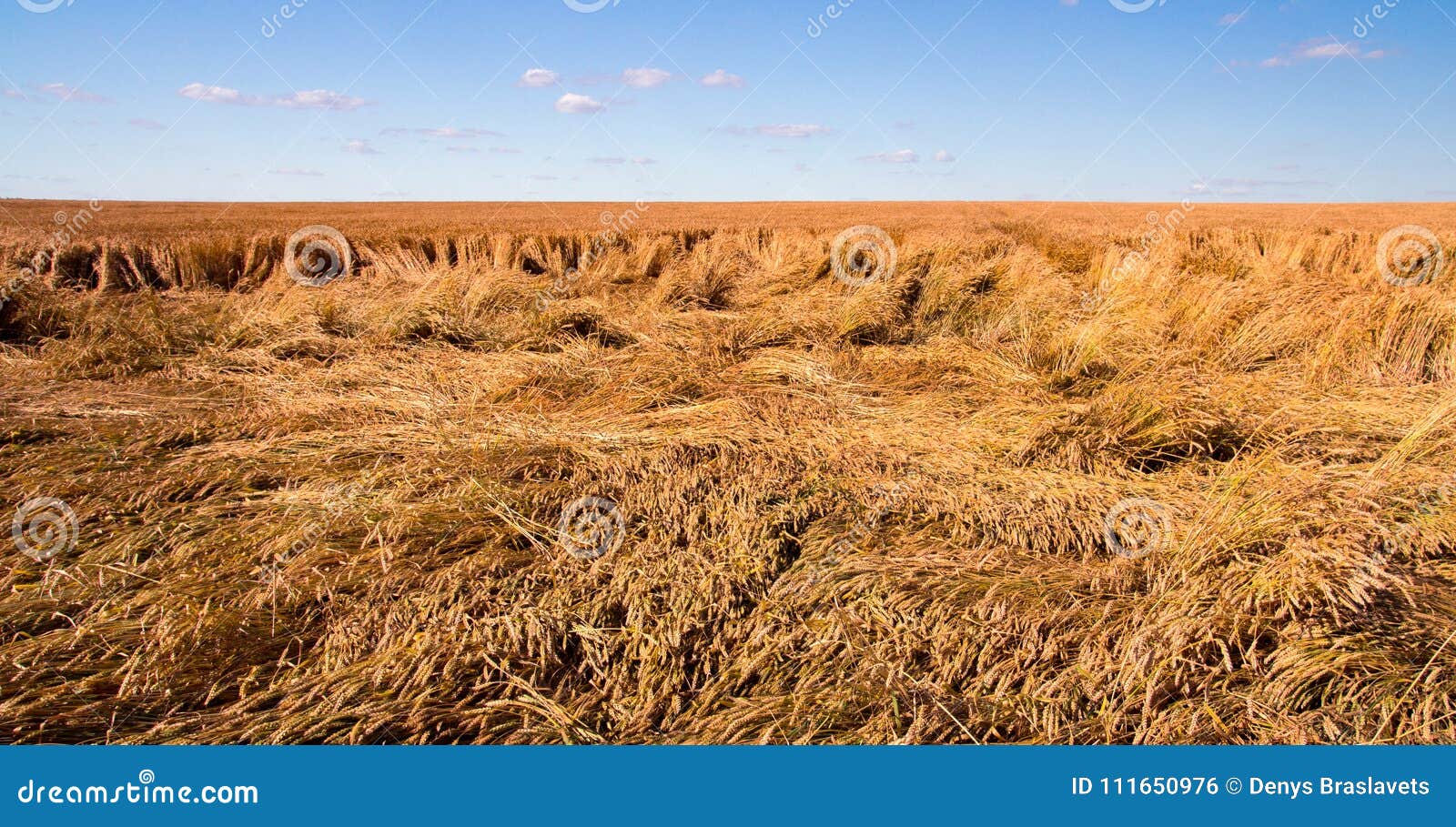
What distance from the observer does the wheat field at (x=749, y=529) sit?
7.04 ft

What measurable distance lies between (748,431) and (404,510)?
1606 mm

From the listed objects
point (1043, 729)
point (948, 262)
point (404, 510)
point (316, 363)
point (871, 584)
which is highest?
point (948, 262)

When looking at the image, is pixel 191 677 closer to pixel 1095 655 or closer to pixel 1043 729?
pixel 1043 729

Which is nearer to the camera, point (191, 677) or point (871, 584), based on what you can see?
Result: point (191, 677)

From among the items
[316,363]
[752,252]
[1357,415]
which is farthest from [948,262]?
[316,363]

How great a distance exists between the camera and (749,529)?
297cm

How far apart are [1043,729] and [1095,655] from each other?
34 centimetres

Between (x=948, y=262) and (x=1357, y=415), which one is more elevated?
(x=948, y=262)

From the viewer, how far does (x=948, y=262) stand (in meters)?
8.45

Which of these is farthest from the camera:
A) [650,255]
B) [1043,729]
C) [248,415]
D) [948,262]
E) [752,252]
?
[752,252]

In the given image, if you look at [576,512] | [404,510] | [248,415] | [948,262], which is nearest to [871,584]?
[576,512]

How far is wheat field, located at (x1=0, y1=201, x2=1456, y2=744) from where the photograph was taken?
2145mm

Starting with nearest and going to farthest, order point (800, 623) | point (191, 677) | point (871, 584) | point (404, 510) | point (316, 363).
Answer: point (191, 677) < point (800, 623) < point (871, 584) < point (404, 510) < point (316, 363)

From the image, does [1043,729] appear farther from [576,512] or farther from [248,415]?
[248,415]
